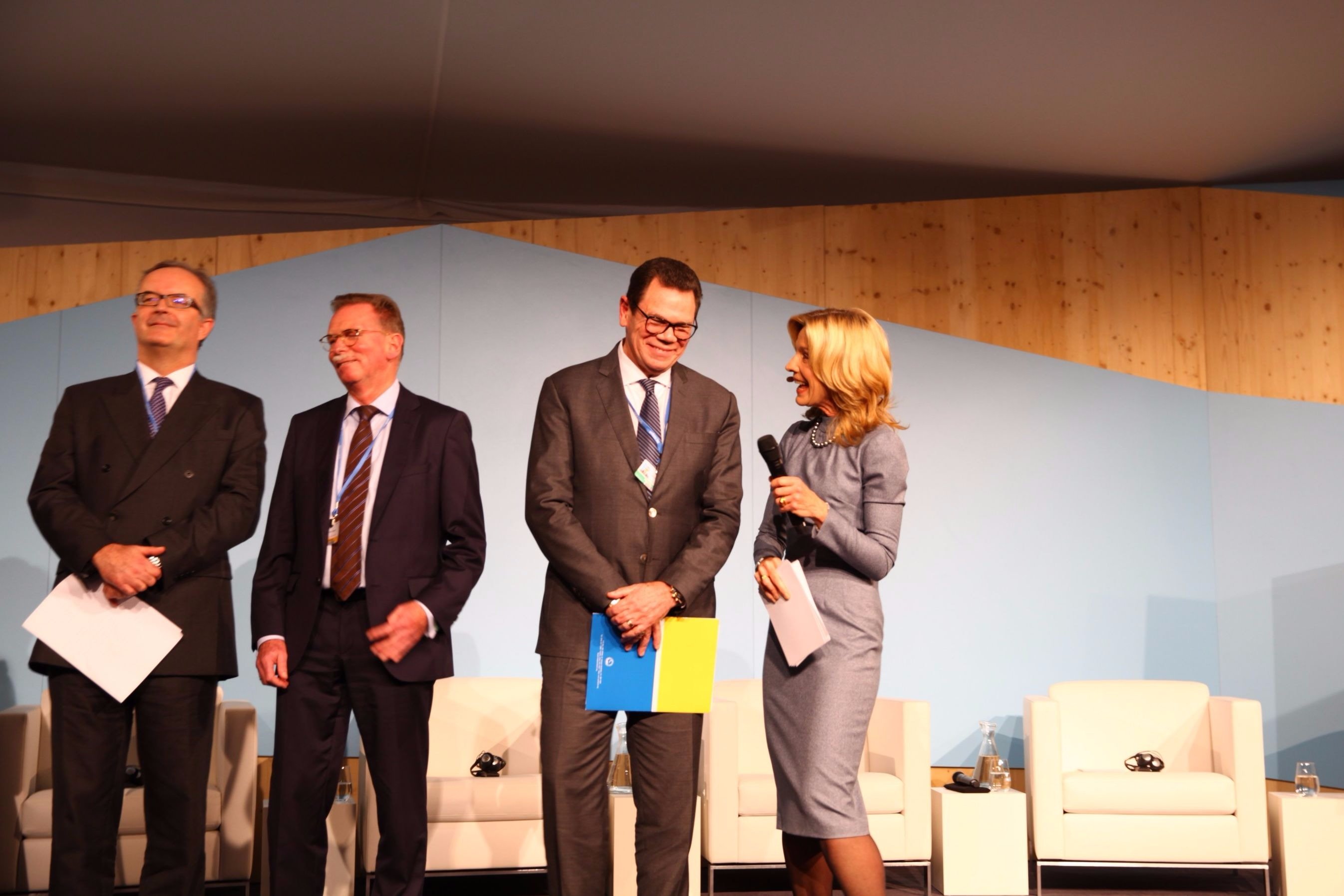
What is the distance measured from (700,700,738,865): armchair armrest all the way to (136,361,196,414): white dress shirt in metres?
2.21

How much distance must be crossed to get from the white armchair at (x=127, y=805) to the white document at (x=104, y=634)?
1.19m

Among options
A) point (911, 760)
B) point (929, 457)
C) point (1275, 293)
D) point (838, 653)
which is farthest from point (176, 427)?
point (1275, 293)

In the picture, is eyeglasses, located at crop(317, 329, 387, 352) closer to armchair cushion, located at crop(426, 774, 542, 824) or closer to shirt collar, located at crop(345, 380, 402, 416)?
shirt collar, located at crop(345, 380, 402, 416)

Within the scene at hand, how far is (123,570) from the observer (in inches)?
104

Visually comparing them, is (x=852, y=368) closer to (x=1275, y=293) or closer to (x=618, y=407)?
(x=618, y=407)

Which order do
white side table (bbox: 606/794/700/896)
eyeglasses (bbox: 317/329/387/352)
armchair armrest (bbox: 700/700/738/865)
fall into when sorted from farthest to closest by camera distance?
armchair armrest (bbox: 700/700/738/865), white side table (bbox: 606/794/700/896), eyeglasses (bbox: 317/329/387/352)

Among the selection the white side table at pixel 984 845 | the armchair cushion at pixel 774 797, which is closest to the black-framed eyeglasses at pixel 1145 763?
the white side table at pixel 984 845

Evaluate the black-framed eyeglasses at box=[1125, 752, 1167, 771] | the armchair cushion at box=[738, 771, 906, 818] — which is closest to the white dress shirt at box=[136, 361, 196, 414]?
the armchair cushion at box=[738, 771, 906, 818]

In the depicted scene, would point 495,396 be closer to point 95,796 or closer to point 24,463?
point 24,463

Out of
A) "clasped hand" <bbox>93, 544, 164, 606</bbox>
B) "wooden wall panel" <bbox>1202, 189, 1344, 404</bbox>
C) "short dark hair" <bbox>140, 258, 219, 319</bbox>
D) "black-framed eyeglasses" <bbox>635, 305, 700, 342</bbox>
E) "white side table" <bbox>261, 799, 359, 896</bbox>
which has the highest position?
"wooden wall panel" <bbox>1202, 189, 1344, 404</bbox>

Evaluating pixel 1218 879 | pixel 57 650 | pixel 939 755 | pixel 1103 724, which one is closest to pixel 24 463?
pixel 57 650

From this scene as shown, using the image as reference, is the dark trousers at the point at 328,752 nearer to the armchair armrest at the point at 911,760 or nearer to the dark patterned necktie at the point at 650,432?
the dark patterned necktie at the point at 650,432

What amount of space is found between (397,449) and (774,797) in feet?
7.07

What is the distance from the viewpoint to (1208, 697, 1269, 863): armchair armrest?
4.28m
